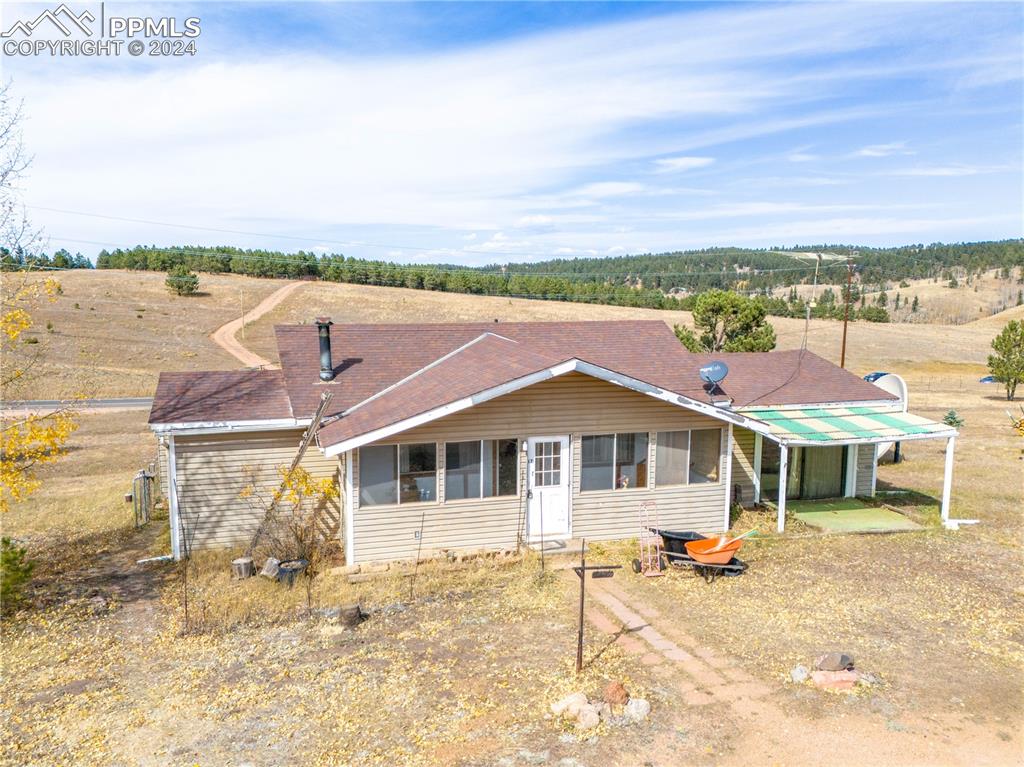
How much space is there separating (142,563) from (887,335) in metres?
81.8

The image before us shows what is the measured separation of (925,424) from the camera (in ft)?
55.5

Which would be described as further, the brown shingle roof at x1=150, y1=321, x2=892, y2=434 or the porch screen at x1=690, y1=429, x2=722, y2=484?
the porch screen at x1=690, y1=429, x2=722, y2=484

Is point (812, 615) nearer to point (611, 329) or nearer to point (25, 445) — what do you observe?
point (611, 329)

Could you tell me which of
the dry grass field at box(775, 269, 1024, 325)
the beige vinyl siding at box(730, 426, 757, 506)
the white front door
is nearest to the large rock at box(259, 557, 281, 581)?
the white front door

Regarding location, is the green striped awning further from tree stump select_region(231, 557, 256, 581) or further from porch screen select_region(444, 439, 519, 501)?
tree stump select_region(231, 557, 256, 581)

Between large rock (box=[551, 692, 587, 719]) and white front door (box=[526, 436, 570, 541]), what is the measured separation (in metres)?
5.54

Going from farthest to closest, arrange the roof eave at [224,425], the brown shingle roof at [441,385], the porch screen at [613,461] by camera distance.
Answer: the porch screen at [613,461]
the roof eave at [224,425]
the brown shingle roof at [441,385]

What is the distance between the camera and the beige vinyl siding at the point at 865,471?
18422 mm

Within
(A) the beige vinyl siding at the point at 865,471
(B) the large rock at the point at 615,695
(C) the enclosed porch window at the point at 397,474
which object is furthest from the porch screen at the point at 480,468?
(A) the beige vinyl siding at the point at 865,471

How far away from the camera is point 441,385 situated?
1393 cm

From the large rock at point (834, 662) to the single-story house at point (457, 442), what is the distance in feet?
18.3

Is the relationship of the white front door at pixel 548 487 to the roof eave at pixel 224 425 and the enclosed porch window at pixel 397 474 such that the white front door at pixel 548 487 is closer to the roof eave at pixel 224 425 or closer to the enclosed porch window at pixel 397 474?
the enclosed porch window at pixel 397 474

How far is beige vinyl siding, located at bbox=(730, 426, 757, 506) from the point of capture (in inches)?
671

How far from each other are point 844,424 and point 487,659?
11.6 meters
